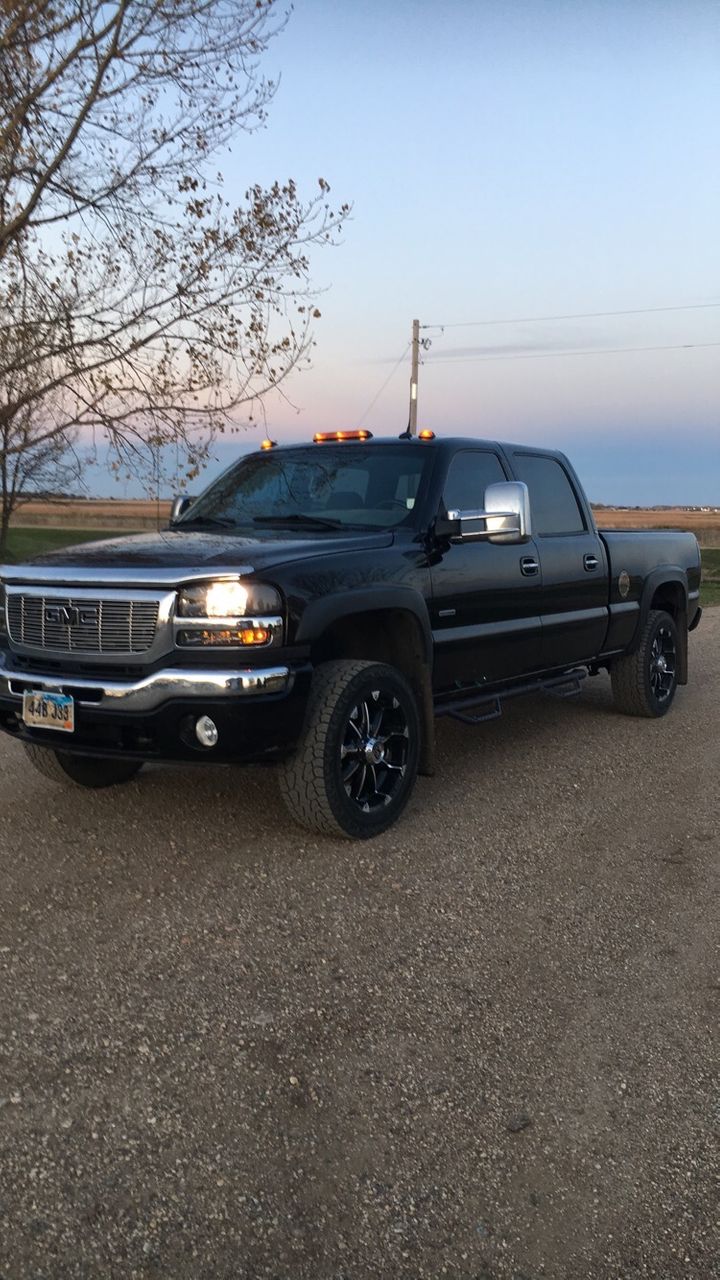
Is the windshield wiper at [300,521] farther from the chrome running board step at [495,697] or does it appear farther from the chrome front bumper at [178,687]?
the chrome front bumper at [178,687]

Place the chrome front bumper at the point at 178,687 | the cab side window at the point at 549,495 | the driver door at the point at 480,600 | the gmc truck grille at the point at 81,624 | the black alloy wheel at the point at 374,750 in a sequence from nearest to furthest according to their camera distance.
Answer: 1. the chrome front bumper at the point at 178,687
2. the gmc truck grille at the point at 81,624
3. the black alloy wheel at the point at 374,750
4. the driver door at the point at 480,600
5. the cab side window at the point at 549,495

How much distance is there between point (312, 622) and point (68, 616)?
1087 mm

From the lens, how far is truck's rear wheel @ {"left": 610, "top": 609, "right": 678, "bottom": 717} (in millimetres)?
7957

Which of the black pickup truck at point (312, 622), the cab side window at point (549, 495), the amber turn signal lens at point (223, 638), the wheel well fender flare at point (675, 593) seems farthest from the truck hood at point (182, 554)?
the wheel well fender flare at point (675, 593)

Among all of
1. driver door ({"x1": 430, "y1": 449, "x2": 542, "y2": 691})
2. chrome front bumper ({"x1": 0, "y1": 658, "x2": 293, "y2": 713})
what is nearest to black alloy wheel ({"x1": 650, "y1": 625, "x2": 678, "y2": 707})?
driver door ({"x1": 430, "y1": 449, "x2": 542, "y2": 691})

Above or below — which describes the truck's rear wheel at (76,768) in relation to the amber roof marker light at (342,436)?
below

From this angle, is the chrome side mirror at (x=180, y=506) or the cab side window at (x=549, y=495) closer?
the chrome side mirror at (x=180, y=506)

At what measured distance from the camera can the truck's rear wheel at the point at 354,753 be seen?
4773 mm

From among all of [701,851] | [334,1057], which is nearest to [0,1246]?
[334,1057]

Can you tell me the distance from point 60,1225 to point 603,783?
438 cm

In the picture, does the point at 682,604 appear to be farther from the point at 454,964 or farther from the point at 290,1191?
the point at 290,1191

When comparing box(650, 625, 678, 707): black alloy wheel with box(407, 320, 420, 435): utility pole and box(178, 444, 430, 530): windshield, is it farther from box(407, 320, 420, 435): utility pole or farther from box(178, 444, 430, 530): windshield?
box(407, 320, 420, 435): utility pole

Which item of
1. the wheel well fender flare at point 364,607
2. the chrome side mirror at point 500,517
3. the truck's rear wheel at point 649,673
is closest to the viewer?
the wheel well fender flare at point 364,607

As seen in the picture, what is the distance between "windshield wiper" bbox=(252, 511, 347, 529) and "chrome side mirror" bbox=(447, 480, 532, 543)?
60 cm
